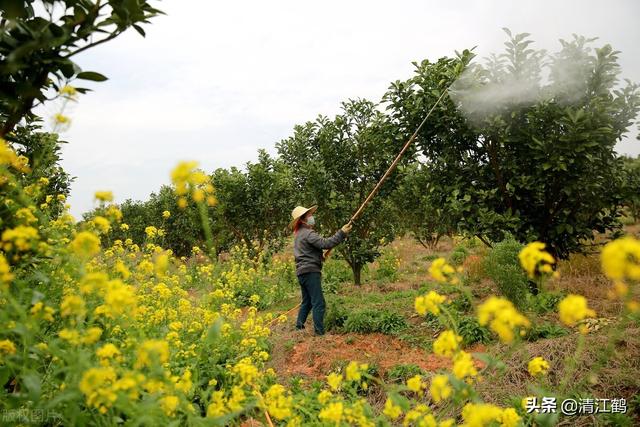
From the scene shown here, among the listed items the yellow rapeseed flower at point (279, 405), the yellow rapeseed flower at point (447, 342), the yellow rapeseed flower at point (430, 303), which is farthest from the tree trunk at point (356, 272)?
the yellow rapeseed flower at point (447, 342)

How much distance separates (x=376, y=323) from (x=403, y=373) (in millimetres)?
1567

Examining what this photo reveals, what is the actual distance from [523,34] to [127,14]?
18.1 feet

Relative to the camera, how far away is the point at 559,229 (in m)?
6.04

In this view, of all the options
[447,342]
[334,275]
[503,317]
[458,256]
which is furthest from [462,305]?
[458,256]

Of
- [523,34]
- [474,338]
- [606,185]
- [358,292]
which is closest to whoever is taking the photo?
[474,338]

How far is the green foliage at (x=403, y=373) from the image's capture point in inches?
179

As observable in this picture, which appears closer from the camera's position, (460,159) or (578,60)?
(578,60)

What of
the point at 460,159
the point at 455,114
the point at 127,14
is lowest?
the point at 127,14

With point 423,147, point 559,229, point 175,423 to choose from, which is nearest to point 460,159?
point 423,147

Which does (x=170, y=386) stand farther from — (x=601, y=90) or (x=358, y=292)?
(x=358, y=292)

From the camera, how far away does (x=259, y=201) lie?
13844 millimetres

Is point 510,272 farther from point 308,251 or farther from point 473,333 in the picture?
point 308,251

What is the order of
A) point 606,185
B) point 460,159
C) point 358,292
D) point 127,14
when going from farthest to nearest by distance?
point 358,292 → point 460,159 → point 606,185 → point 127,14

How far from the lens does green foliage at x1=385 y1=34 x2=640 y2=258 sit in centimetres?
579
